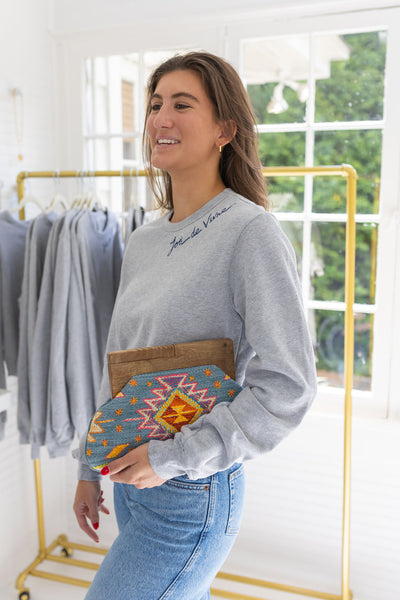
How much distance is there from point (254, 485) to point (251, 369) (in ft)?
4.64

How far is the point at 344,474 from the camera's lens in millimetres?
1839

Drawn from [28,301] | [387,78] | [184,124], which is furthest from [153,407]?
[387,78]

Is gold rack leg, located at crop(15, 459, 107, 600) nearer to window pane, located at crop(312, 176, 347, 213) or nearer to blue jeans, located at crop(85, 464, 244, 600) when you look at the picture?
blue jeans, located at crop(85, 464, 244, 600)

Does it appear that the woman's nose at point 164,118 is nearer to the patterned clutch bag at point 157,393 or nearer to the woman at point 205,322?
the woman at point 205,322

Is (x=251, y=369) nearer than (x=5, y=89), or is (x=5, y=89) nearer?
(x=251, y=369)

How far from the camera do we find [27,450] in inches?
89.9

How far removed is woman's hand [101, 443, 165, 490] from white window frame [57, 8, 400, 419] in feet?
4.33

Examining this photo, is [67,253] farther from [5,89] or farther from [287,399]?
[287,399]

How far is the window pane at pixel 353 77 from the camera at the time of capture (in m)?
2.52

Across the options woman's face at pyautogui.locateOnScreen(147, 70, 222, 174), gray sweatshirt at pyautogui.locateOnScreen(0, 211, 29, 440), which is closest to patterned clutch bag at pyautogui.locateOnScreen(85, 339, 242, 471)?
woman's face at pyautogui.locateOnScreen(147, 70, 222, 174)

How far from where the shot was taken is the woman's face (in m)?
1.08

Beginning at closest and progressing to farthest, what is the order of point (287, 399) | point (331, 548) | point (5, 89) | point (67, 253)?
1. point (287, 399)
2. point (67, 253)
3. point (5, 89)
4. point (331, 548)

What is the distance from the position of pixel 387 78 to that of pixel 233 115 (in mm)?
1099

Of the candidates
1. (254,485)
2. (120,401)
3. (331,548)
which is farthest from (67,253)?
(331,548)
